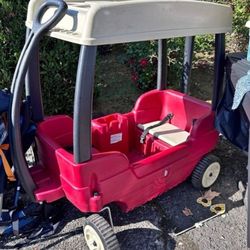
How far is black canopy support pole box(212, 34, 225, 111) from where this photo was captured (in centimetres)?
200

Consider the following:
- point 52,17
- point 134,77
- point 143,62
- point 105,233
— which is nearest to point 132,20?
point 52,17

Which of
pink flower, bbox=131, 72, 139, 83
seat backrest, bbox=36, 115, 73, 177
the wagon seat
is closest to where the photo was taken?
seat backrest, bbox=36, 115, 73, 177

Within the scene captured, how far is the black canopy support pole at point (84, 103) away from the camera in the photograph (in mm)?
1437

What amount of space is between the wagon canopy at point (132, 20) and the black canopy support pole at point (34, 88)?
0.25 metres

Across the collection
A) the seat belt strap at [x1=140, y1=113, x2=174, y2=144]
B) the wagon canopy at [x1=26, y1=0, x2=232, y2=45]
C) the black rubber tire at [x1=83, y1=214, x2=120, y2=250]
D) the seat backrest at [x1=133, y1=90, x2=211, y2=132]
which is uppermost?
the wagon canopy at [x1=26, y1=0, x2=232, y2=45]

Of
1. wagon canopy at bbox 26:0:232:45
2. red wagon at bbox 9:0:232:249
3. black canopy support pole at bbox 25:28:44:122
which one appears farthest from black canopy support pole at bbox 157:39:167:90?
black canopy support pole at bbox 25:28:44:122

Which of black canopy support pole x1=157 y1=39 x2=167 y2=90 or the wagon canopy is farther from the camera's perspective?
black canopy support pole x1=157 y1=39 x2=167 y2=90

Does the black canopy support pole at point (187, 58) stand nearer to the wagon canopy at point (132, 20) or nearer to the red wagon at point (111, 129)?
the red wagon at point (111, 129)

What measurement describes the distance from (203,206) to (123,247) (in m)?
0.56

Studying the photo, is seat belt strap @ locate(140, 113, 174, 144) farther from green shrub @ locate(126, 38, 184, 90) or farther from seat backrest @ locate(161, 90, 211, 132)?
green shrub @ locate(126, 38, 184, 90)

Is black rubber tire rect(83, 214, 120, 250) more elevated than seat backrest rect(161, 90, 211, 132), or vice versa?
seat backrest rect(161, 90, 211, 132)

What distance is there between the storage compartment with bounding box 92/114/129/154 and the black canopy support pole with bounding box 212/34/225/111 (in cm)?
57

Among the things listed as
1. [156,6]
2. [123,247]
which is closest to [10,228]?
[123,247]

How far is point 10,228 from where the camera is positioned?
5.98 ft
